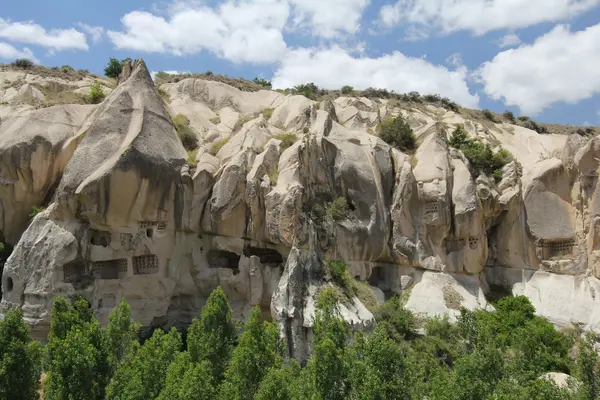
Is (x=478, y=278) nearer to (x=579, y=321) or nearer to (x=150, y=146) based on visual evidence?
(x=579, y=321)

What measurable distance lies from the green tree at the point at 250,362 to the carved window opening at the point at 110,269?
8.87m

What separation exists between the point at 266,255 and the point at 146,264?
16.1 feet

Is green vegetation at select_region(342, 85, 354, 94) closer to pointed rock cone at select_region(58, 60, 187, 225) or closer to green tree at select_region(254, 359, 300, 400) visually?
pointed rock cone at select_region(58, 60, 187, 225)

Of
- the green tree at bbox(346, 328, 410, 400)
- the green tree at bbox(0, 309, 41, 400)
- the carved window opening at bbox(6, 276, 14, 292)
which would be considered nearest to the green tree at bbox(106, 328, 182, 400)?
the green tree at bbox(0, 309, 41, 400)

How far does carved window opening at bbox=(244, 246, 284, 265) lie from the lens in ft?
71.8

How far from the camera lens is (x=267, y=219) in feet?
67.4

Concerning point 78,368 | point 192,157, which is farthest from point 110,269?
point 78,368

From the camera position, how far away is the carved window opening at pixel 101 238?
20.8m

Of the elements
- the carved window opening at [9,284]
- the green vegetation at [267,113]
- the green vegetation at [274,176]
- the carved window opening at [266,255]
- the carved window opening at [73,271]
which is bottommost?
the carved window opening at [9,284]

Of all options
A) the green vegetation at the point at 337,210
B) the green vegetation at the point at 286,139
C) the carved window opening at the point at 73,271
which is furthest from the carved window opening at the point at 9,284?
the green vegetation at the point at 337,210

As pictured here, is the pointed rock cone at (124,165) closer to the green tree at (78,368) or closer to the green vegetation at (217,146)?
the green vegetation at (217,146)

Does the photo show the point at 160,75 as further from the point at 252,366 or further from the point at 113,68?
the point at 252,366

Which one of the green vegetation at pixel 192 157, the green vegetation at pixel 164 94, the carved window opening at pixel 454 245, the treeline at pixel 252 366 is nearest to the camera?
the treeline at pixel 252 366

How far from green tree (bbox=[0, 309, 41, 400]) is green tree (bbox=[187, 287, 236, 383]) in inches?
163
